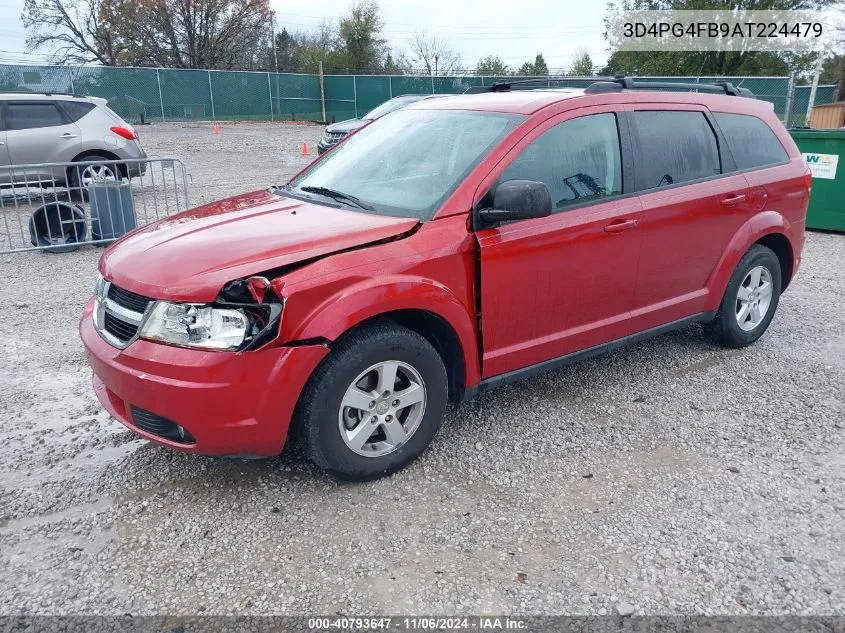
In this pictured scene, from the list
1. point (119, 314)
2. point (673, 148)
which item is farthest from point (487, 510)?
Result: point (673, 148)

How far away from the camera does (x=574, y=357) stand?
3955 millimetres

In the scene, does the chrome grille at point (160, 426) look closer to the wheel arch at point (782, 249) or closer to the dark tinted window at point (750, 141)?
the dark tinted window at point (750, 141)

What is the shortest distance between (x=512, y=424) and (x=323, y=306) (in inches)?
60.8

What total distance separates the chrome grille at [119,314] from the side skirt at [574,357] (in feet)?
5.37

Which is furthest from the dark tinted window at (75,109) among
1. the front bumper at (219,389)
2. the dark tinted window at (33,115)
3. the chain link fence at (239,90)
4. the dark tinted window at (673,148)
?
the chain link fence at (239,90)

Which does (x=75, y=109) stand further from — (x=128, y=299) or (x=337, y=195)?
(x=128, y=299)

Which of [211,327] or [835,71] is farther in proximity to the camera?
[835,71]

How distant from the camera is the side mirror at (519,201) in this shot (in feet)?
10.5

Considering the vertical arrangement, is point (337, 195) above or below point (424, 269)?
above

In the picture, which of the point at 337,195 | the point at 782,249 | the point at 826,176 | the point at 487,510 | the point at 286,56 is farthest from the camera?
the point at 286,56

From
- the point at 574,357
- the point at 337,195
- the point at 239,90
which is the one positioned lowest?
the point at 574,357

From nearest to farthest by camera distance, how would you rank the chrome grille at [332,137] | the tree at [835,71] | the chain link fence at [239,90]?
the chrome grille at [332,137] < the chain link fence at [239,90] < the tree at [835,71]

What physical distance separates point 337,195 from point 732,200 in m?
2.64

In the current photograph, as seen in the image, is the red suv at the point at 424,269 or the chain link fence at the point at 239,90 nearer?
the red suv at the point at 424,269
